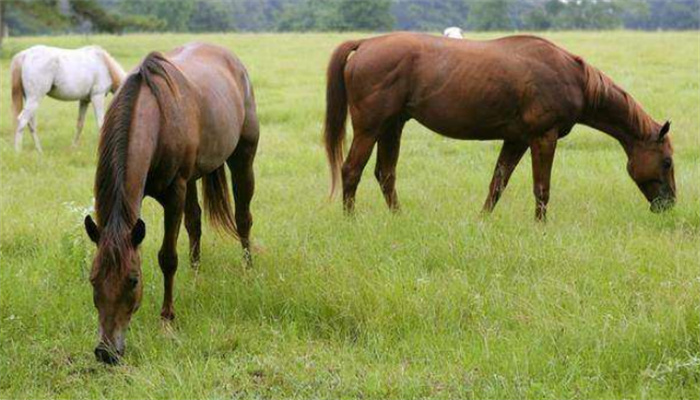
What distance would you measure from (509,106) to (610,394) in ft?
11.9

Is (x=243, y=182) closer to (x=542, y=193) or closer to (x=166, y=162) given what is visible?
(x=166, y=162)

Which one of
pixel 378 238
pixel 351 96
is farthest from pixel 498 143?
pixel 378 238

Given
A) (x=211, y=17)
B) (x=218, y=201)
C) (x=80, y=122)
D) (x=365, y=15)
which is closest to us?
(x=218, y=201)

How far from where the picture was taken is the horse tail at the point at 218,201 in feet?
19.1

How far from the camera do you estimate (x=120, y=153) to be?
3977mm

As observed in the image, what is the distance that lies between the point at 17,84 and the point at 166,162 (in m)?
7.23

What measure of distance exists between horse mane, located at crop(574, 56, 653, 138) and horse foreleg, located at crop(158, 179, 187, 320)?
3.83m

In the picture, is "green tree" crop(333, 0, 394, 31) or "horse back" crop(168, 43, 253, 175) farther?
"green tree" crop(333, 0, 394, 31)

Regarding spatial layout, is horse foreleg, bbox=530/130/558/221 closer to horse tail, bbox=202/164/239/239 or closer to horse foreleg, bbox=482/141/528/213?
horse foreleg, bbox=482/141/528/213

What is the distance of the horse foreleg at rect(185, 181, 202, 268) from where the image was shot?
5.41 metres

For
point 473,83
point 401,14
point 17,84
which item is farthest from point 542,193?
point 401,14

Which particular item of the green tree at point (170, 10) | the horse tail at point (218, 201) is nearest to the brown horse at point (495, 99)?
the horse tail at point (218, 201)

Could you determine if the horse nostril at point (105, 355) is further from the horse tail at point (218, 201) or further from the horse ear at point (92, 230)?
the horse tail at point (218, 201)

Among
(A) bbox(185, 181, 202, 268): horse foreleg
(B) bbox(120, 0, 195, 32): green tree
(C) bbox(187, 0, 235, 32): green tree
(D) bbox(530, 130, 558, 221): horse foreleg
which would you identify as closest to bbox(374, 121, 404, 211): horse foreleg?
(D) bbox(530, 130, 558, 221): horse foreleg
